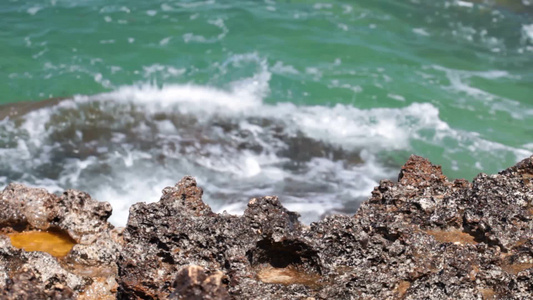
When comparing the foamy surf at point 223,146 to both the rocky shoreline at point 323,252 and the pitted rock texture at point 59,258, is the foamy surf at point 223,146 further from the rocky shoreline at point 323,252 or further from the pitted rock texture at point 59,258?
the rocky shoreline at point 323,252

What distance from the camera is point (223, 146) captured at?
33.5 feet

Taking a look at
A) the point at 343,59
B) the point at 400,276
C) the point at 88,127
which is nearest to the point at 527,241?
the point at 400,276

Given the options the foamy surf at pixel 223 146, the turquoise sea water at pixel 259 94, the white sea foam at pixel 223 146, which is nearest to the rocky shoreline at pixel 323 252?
the foamy surf at pixel 223 146

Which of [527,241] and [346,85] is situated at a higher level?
[527,241]

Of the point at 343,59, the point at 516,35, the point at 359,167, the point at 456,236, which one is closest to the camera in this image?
the point at 456,236

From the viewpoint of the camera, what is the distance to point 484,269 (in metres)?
3.95

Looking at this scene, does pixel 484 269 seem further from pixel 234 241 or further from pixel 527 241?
pixel 234 241

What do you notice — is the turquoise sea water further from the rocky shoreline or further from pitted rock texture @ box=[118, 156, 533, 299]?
pitted rock texture @ box=[118, 156, 533, 299]

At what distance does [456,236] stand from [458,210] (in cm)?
20

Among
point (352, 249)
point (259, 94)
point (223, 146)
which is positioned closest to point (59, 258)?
point (352, 249)

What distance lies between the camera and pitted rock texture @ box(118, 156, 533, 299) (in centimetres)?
382

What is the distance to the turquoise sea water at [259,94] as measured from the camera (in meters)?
9.57

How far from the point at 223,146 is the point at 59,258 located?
557 centimetres

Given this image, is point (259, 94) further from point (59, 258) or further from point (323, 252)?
point (323, 252)
